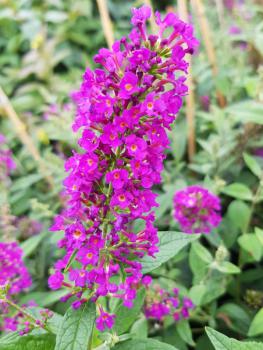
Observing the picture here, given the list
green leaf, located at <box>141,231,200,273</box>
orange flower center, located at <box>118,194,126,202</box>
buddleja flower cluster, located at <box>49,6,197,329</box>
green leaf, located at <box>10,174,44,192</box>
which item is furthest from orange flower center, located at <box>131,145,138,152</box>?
green leaf, located at <box>10,174,44,192</box>

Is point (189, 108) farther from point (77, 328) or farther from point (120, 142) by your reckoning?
point (77, 328)

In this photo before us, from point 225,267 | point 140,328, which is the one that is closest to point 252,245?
point 225,267

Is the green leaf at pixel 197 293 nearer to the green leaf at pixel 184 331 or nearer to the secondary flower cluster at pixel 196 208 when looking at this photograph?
the green leaf at pixel 184 331

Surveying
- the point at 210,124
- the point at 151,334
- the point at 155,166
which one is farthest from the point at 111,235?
the point at 210,124

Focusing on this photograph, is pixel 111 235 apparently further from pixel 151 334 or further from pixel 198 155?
pixel 198 155

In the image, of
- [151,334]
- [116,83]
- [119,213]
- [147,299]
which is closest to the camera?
[116,83]

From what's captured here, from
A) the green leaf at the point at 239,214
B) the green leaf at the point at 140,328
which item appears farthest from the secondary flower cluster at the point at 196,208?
the green leaf at the point at 140,328
